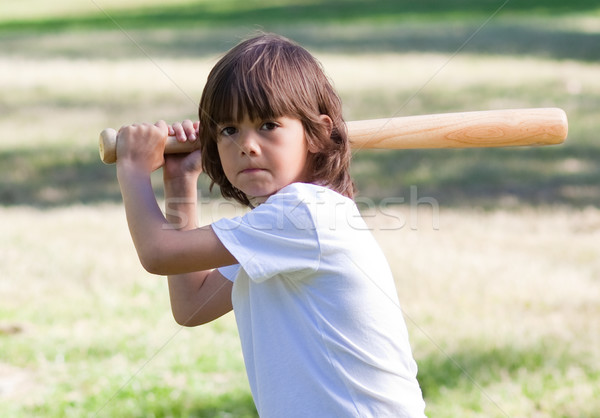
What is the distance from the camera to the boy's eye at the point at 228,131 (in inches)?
78.2

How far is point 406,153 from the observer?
24.8ft

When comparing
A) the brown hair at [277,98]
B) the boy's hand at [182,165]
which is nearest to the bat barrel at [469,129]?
the brown hair at [277,98]

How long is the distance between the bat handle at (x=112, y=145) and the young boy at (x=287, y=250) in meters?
0.03

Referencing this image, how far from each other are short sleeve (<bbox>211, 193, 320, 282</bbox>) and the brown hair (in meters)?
0.21

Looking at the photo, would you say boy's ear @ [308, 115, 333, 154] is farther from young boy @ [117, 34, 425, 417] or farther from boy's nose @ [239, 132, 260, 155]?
boy's nose @ [239, 132, 260, 155]

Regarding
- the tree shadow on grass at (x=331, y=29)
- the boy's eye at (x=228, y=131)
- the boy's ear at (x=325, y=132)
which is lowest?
the tree shadow on grass at (x=331, y=29)

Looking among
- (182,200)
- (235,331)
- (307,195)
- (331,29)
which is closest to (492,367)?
(235,331)

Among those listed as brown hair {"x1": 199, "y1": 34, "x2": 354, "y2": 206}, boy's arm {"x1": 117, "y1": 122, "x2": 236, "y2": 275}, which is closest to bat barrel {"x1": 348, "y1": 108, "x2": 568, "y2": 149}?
brown hair {"x1": 199, "y1": 34, "x2": 354, "y2": 206}

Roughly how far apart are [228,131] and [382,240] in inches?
120

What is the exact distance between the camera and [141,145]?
2068mm

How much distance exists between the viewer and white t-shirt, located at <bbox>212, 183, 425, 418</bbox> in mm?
1851

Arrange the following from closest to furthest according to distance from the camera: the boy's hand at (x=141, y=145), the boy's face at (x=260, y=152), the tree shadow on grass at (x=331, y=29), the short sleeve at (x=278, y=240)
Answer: the short sleeve at (x=278, y=240) < the boy's face at (x=260, y=152) < the boy's hand at (x=141, y=145) < the tree shadow on grass at (x=331, y=29)

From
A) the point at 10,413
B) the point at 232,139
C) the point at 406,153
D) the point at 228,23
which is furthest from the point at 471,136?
the point at 228,23

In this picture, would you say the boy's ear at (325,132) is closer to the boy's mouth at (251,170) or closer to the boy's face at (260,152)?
the boy's face at (260,152)
